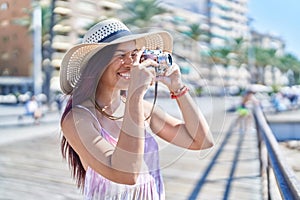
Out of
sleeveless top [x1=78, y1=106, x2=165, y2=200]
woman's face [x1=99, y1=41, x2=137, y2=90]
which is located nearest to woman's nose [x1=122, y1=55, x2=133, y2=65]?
woman's face [x1=99, y1=41, x2=137, y2=90]

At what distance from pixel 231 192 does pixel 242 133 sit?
462 cm

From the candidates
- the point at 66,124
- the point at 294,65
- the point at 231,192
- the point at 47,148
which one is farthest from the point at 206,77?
the point at 294,65

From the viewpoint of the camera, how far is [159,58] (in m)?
0.76

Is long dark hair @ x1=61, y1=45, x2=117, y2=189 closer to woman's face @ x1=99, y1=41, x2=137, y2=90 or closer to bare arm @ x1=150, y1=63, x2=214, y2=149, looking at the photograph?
woman's face @ x1=99, y1=41, x2=137, y2=90

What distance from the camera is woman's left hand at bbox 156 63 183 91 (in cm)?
82

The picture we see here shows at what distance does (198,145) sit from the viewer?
0.93 m

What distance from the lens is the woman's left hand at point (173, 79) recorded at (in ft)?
2.68

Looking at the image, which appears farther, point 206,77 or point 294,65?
point 294,65

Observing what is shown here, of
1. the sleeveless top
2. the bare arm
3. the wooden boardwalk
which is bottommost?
the wooden boardwalk

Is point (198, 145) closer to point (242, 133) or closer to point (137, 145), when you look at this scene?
point (137, 145)

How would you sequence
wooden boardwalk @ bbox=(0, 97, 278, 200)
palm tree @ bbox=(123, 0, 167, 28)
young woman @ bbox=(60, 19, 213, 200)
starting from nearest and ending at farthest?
young woman @ bbox=(60, 19, 213, 200) → palm tree @ bbox=(123, 0, 167, 28) → wooden boardwalk @ bbox=(0, 97, 278, 200)

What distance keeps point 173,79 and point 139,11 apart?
1.86ft

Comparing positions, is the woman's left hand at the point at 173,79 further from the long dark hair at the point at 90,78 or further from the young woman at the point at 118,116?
the long dark hair at the point at 90,78

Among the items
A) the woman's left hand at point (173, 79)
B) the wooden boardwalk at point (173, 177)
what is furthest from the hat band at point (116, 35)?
the wooden boardwalk at point (173, 177)
